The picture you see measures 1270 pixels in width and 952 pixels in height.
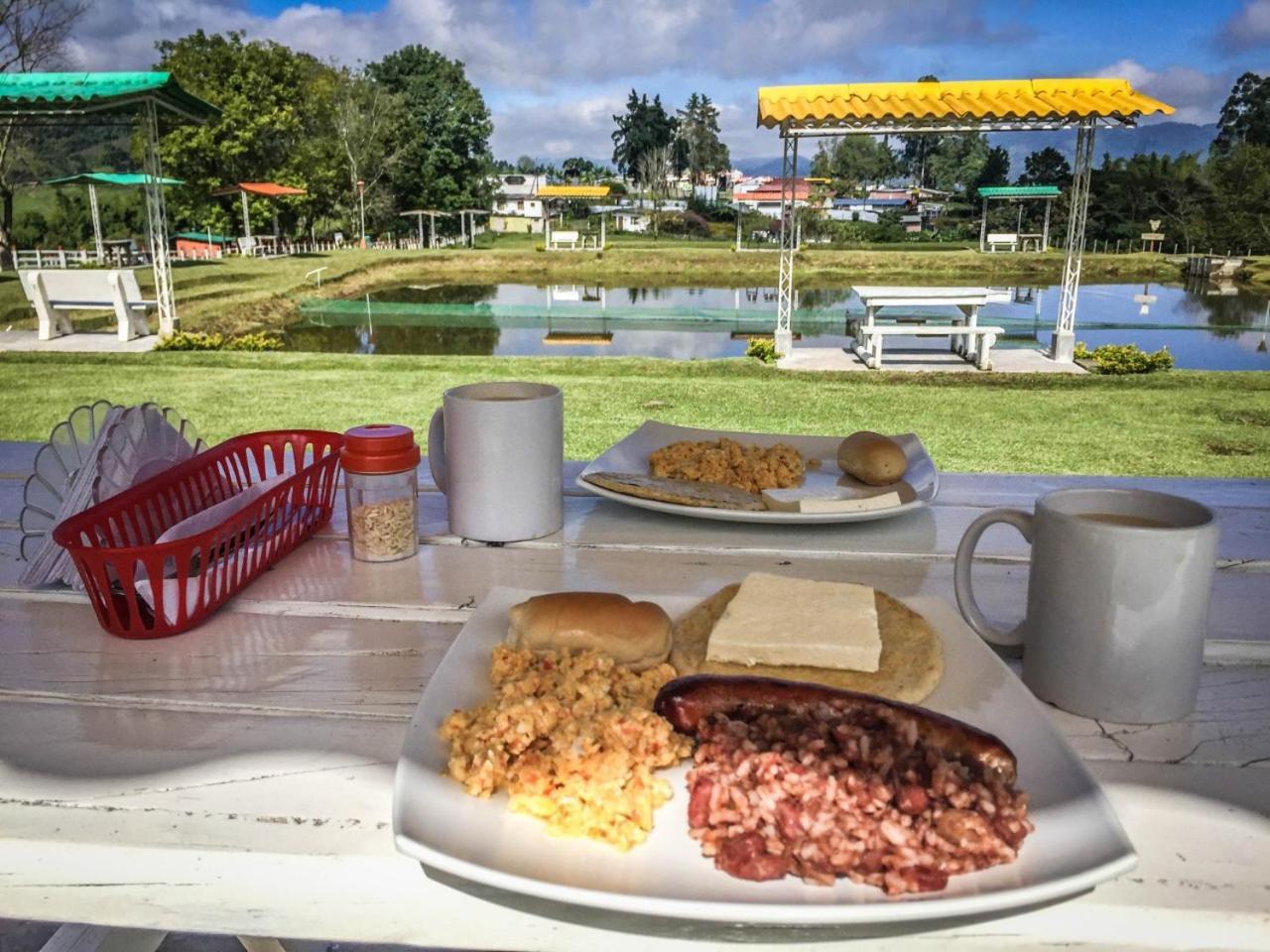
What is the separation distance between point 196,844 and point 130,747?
14 centimetres

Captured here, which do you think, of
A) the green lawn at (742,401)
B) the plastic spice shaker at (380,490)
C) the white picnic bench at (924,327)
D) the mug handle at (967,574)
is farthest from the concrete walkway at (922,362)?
the mug handle at (967,574)

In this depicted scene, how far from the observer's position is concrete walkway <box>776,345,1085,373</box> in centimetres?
841

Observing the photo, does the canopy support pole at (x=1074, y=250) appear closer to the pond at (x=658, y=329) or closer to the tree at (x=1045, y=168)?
the pond at (x=658, y=329)

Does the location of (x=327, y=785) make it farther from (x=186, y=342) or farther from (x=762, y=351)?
(x=186, y=342)

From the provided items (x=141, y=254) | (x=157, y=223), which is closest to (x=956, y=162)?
(x=141, y=254)

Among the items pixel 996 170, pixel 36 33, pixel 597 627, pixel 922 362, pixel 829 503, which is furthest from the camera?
pixel 996 170

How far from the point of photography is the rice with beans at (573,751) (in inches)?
22.8

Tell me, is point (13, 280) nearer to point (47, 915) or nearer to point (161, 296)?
point (161, 296)

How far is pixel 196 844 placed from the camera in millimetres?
620

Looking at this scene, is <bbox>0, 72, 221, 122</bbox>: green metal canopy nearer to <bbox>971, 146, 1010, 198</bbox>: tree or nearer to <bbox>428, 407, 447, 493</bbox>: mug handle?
<bbox>428, 407, 447, 493</bbox>: mug handle

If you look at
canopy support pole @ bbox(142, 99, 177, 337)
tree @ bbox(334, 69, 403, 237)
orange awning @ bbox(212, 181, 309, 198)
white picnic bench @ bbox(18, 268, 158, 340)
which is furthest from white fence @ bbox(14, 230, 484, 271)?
white picnic bench @ bbox(18, 268, 158, 340)

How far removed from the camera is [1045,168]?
130ft

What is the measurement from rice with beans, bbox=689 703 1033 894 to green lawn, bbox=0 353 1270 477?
413 centimetres

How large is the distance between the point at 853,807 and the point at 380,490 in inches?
29.2
